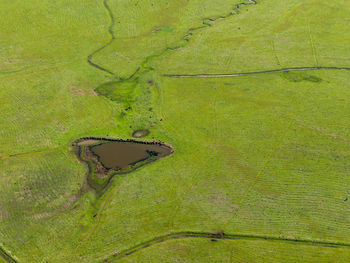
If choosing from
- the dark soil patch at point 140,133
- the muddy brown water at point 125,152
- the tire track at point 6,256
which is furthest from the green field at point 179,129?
the muddy brown water at point 125,152

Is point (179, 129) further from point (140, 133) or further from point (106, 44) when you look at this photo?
point (106, 44)

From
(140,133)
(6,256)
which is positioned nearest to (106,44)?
(140,133)

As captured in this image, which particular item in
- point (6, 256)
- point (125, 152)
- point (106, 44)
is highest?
point (106, 44)

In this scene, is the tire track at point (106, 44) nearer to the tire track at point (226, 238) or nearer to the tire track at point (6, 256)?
the tire track at point (226, 238)

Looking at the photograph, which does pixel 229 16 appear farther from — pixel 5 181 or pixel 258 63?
pixel 5 181

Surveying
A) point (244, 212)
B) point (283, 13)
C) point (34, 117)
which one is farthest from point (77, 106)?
point (283, 13)

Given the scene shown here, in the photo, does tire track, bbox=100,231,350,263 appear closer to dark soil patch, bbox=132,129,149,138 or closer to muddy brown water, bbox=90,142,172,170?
muddy brown water, bbox=90,142,172,170
